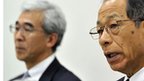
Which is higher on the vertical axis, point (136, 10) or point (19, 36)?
point (136, 10)

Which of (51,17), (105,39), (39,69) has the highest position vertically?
(105,39)

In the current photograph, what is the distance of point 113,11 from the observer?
58.3 inches

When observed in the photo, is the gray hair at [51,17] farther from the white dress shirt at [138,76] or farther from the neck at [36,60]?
the white dress shirt at [138,76]

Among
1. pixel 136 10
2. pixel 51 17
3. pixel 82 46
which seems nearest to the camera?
pixel 136 10

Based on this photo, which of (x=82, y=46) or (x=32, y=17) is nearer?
(x=82, y=46)

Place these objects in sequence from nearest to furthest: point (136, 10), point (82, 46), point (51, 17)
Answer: point (136, 10) → point (82, 46) → point (51, 17)

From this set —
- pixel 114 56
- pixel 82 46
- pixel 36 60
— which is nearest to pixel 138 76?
pixel 114 56

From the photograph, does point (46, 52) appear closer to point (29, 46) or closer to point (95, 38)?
point (29, 46)

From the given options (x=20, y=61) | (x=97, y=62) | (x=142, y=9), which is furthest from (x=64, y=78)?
(x=142, y=9)

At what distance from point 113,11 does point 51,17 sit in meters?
0.61

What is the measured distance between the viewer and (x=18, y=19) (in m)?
2.12

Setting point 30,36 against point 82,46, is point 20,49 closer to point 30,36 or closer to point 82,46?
point 30,36

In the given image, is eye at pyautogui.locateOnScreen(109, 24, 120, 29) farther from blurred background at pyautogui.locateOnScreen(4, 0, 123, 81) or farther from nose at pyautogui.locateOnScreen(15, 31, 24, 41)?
nose at pyautogui.locateOnScreen(15, 31, 24, 41)

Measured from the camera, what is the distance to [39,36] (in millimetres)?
2072
